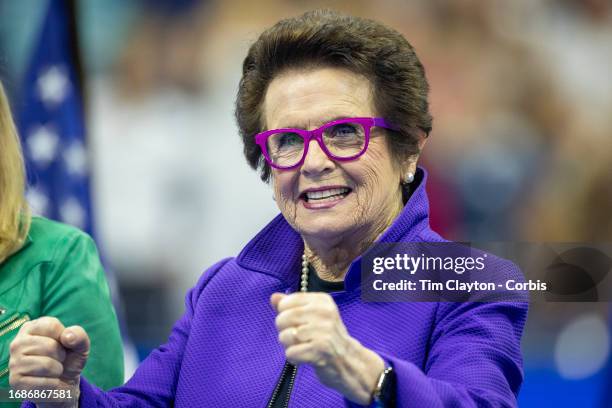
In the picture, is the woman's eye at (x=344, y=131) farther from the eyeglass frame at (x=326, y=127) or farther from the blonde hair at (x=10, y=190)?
the blonde hair at (x=10, y=190)

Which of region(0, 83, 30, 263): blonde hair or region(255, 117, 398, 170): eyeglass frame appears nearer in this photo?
region(255, 117, 398, 170): eyeglass frame

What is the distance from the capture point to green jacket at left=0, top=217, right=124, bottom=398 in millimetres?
2123

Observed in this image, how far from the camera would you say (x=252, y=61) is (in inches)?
82.2

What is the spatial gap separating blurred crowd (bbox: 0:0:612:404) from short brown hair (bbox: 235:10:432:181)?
1.88 m

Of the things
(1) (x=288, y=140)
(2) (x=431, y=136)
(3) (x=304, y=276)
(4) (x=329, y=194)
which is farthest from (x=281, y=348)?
(2) (x=431, y=136)

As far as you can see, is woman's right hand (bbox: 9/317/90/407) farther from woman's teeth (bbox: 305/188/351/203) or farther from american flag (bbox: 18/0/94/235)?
american flag (bbox: 18/0/94/235)

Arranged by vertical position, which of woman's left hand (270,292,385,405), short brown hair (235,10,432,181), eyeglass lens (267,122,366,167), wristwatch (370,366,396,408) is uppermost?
short brown hair (235,10,432,181)

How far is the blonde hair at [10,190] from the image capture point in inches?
87.9

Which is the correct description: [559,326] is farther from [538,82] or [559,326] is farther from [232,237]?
[232,237]

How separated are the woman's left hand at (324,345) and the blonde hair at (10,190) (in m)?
1.08

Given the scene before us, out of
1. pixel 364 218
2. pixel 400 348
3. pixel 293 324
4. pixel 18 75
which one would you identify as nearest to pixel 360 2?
pixel 18 75

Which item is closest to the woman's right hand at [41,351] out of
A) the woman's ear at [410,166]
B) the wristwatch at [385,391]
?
the wristwatch at [385,391]

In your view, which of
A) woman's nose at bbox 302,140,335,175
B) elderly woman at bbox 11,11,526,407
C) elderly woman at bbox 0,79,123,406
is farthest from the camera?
elderly woman at bbox 0,79,123,406

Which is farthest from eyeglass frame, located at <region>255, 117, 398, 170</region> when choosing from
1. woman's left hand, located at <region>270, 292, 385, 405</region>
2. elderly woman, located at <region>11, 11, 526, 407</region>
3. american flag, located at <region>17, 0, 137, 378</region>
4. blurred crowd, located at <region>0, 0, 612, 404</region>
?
american flag, located at <region>17, 0, 137, 378</region>
